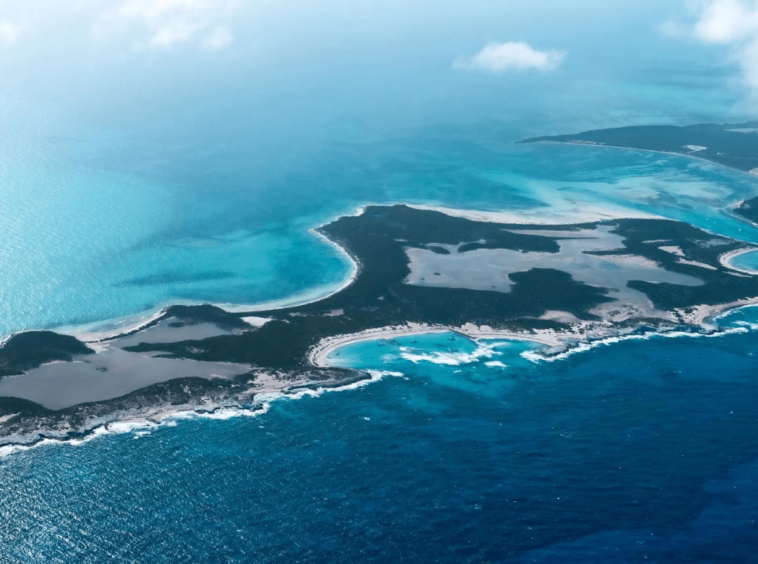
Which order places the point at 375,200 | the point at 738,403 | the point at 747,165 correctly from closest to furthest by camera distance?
the point at 738,403 < the point at 375,200 < the point at 747,165

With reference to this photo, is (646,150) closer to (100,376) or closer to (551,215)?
(551,215)

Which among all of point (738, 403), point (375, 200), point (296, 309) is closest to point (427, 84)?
point (375, 200)

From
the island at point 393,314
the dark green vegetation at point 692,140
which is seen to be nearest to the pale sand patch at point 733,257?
the island at point 393,314

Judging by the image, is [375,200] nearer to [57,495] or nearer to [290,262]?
[290,262]

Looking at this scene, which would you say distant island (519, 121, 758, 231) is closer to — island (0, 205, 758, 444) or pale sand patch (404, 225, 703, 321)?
island (0, 205, 758, 444)

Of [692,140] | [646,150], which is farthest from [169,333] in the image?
[692,140]

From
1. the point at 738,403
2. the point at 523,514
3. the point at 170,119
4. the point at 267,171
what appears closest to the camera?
the point at 523,514

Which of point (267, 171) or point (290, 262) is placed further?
point (267, 171)
